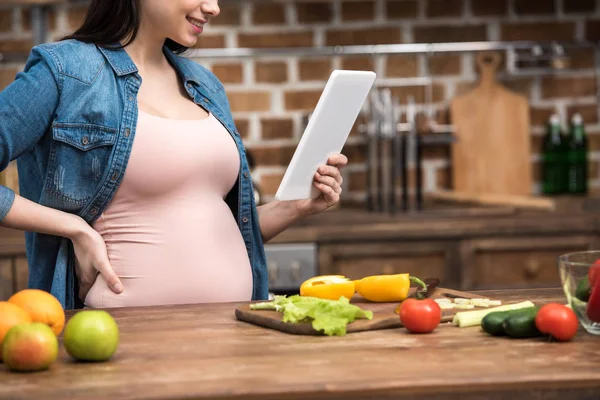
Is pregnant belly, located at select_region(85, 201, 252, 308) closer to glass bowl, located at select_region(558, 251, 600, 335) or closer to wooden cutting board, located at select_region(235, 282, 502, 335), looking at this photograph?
wooden cutting board, located at select_region(235, 282, 502, 335)

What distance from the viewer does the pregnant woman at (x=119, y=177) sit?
184 centimetres

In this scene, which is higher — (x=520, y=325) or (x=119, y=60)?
(x=119, y=60)

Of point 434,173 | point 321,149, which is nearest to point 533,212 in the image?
point 434,173

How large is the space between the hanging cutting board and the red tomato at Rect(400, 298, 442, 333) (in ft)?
7.55

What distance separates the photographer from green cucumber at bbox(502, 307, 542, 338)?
1.41 meters

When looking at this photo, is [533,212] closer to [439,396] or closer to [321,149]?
[321,149]

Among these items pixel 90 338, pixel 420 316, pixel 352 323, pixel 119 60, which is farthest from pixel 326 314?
pixel 119 60

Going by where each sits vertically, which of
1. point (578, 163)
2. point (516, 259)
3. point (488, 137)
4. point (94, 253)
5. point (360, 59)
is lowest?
point (516, 259)

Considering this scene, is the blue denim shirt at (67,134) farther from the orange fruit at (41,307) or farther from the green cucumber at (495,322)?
the green cucumber at (495,322)

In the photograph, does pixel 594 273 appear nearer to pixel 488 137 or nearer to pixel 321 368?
pixel 321 368

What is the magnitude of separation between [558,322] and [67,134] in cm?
104

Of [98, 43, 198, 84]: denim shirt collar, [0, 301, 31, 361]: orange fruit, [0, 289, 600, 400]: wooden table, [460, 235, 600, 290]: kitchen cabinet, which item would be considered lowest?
[460, 235, 600, 290]: kitchen cabinet

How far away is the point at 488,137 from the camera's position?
3701 millimetres

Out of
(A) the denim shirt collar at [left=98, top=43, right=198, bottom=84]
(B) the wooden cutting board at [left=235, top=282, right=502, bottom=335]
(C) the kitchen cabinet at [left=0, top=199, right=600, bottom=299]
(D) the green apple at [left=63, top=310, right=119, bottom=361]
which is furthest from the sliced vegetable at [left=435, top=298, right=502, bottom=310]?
(C) the kitchen cabinet at [left=0, top=199, right=600, bottom=299]
